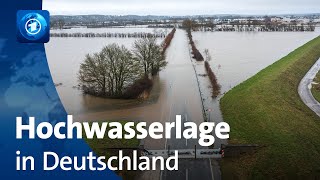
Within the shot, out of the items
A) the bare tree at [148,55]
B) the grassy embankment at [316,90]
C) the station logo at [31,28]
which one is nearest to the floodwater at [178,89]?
the bare tree at [148,55]

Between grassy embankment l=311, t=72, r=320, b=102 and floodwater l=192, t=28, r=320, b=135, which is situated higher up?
floodwater l=192, t=28, r=320, b=135

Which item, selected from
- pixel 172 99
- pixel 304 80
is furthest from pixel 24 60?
pixel 304 80

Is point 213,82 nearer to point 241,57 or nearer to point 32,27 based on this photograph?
point 241,57

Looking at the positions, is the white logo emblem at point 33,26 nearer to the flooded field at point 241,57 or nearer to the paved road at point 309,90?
the paved road at point 309,90

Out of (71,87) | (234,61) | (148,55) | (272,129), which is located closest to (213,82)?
(148,55)

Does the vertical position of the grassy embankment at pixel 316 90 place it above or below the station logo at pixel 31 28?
below

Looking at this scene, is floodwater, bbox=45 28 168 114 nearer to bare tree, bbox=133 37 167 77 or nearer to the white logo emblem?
bare tree, bbox=133 37 167 77

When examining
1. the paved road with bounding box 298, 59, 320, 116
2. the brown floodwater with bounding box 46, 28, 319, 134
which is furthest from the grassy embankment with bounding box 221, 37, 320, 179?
the brown floodwater with bounding box 46, 28, 319, 134
